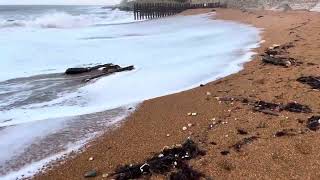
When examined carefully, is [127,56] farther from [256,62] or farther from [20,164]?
[20,164]

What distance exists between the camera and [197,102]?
756 cm

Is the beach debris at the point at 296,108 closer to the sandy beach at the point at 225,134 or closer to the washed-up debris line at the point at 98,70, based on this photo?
the sandy beach at the point at 225,134

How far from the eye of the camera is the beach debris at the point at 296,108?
638 cm

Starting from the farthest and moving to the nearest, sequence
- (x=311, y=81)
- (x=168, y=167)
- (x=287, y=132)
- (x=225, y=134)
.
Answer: (x=311, y=81) → (x=225, y=134) → (x=287, y=132) → (x=168, y=167)

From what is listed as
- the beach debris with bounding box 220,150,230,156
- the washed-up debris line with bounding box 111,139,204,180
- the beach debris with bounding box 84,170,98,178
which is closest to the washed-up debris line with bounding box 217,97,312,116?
the beach debris with bounding box 220,150,230,156

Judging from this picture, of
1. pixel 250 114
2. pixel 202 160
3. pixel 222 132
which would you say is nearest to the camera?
pixel 202 160

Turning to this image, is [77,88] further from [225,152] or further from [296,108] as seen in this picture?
[225,152]

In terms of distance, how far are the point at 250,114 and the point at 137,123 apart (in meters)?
1.73

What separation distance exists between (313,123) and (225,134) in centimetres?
120

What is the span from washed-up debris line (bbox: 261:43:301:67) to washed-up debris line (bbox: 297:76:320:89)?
56.1 inches

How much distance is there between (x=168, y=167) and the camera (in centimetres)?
479

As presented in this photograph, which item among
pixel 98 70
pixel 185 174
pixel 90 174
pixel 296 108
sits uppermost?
pixel 296 108

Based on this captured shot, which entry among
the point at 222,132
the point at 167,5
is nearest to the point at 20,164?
the point at 222,132

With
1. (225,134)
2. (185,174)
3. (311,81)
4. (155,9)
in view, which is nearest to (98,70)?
(311,81)
